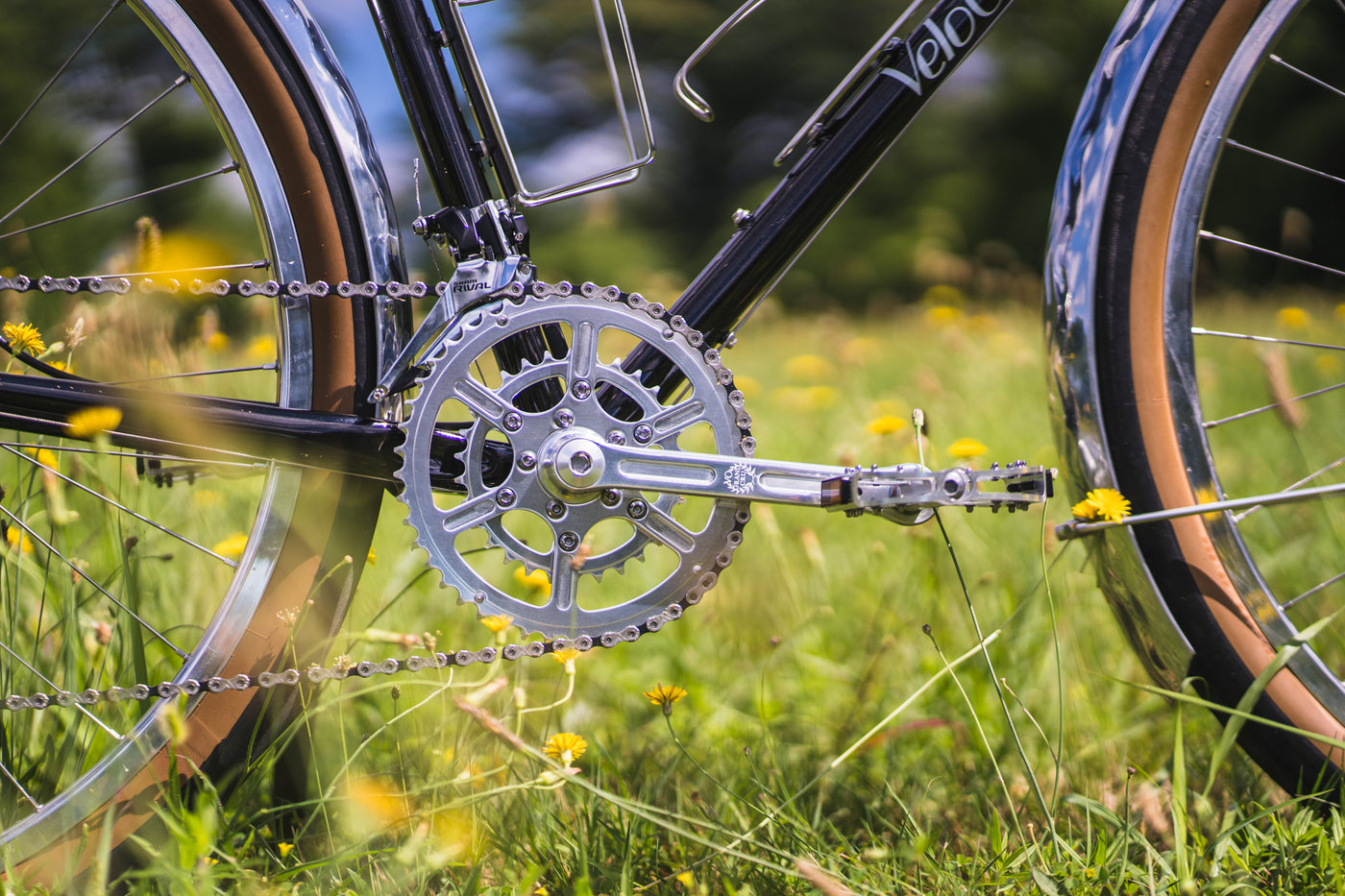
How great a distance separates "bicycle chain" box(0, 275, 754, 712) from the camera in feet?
3.16

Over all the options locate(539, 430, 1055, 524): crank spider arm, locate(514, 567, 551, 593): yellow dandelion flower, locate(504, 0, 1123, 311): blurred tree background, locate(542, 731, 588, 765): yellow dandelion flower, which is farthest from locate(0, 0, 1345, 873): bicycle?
locate(504, 0, 1123, 311): blurred tree background

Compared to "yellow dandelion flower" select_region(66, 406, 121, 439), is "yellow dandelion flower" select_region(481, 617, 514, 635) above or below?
above

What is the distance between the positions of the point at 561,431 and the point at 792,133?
13.2m

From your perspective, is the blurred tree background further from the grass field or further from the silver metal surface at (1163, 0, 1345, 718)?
the silver metal surface at (1163, 0, 1345, 718)

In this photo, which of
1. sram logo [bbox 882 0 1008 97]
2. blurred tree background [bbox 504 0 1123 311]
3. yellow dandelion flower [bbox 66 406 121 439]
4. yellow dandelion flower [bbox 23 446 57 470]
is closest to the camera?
yellow dandelion flower [bbox 66 406 121 439]

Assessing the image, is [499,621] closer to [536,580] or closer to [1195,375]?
[536,580]

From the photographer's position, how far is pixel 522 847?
1.00m

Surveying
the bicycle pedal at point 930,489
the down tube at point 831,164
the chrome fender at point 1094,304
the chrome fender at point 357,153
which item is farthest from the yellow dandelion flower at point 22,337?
the chrome fender at point 1094,304

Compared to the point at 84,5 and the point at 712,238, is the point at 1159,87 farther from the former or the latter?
the point at 712,238

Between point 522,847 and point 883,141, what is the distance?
2.82 feet

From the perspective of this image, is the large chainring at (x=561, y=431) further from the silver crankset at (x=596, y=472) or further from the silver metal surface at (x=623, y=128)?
the silver metal surface at (x=623, y=128)

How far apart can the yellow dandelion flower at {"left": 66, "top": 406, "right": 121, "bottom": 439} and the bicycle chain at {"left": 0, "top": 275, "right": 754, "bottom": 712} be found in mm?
123

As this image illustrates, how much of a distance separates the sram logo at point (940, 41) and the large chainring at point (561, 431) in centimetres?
38

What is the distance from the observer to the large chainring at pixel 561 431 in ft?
3.16
